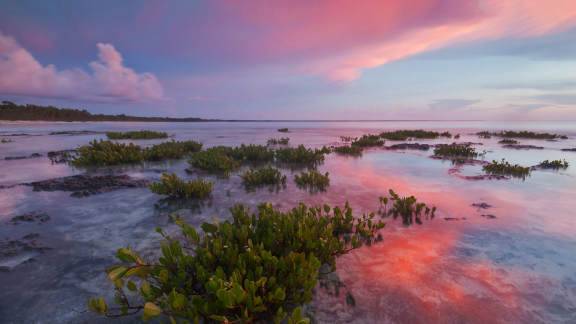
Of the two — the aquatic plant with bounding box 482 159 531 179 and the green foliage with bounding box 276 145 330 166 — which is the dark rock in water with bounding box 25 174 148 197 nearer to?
the green foliage with bounding box 276 145 330 166

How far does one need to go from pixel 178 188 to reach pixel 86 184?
3372 mm

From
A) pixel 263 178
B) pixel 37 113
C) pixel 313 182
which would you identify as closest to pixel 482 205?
pixel 313 182

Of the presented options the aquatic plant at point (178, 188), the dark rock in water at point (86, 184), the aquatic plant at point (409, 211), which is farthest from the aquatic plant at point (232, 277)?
the dark rock in water at point (86, 184)

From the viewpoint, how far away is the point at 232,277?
6.75 feet

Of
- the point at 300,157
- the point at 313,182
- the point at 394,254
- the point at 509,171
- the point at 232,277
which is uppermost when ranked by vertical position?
the point at 300,157

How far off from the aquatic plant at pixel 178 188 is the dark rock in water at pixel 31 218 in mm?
1911

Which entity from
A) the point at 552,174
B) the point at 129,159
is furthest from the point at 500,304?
the point at 129,159

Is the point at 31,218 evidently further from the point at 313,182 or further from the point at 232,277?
the point at 313,182

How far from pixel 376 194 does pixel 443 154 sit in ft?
31.8

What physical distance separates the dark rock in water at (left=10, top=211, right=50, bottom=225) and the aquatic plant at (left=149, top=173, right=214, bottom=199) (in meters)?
1.91

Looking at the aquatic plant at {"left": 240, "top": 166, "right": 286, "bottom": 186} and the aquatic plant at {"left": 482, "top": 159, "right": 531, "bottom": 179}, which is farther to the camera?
the aquatic plant at {"left": 482, "top": 159, "right": 531, "bottom": 179}

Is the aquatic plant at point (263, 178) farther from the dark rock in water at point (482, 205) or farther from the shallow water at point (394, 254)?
the dark rock in water at point (482, 205)

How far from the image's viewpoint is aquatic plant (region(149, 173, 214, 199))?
18.7ft

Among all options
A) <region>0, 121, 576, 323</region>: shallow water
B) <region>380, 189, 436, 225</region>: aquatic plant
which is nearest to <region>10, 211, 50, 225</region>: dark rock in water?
<region>0, 121, 576, 323</region>: shallow water
